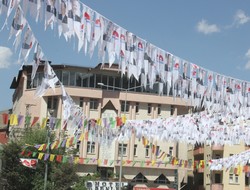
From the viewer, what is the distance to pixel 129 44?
1433 centimetres

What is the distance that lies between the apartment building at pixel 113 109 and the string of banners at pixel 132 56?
3377 centimetres

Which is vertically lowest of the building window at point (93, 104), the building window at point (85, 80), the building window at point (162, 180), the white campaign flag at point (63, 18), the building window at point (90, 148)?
the building window at point (162, 180)

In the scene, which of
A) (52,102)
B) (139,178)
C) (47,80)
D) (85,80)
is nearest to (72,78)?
(85,80)

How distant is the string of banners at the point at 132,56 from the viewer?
12.7 meters

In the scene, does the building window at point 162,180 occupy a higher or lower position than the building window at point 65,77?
lower

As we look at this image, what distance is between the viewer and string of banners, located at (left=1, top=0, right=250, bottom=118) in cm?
1273

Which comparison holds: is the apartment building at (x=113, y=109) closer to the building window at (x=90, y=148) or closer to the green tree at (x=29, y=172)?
the building window at (x=90, y=148)

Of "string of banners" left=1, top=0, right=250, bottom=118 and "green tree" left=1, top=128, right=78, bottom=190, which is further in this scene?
"green tree" left=1, top=128, right=78, bottom=190

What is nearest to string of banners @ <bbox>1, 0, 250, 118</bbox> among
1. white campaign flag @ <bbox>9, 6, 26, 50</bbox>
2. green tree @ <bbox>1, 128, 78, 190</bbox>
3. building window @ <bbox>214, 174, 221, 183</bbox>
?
white campaign flag @ <bbox>9, 6, 26, 50</bbox>

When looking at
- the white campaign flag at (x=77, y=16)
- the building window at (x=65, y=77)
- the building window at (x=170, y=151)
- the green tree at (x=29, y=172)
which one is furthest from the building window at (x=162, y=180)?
the white campaign flag at (x=77, y=16)

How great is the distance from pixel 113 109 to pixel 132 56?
38.6m

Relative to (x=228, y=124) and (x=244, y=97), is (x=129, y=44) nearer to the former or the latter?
(x=244, y=97)

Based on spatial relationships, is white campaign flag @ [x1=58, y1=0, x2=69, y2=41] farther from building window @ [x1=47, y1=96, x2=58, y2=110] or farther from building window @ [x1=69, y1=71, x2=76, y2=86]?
building window @ [x1=47, y1=96, x2=58, y2=110]

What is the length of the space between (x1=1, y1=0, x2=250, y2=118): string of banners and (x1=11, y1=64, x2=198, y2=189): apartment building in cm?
3377
